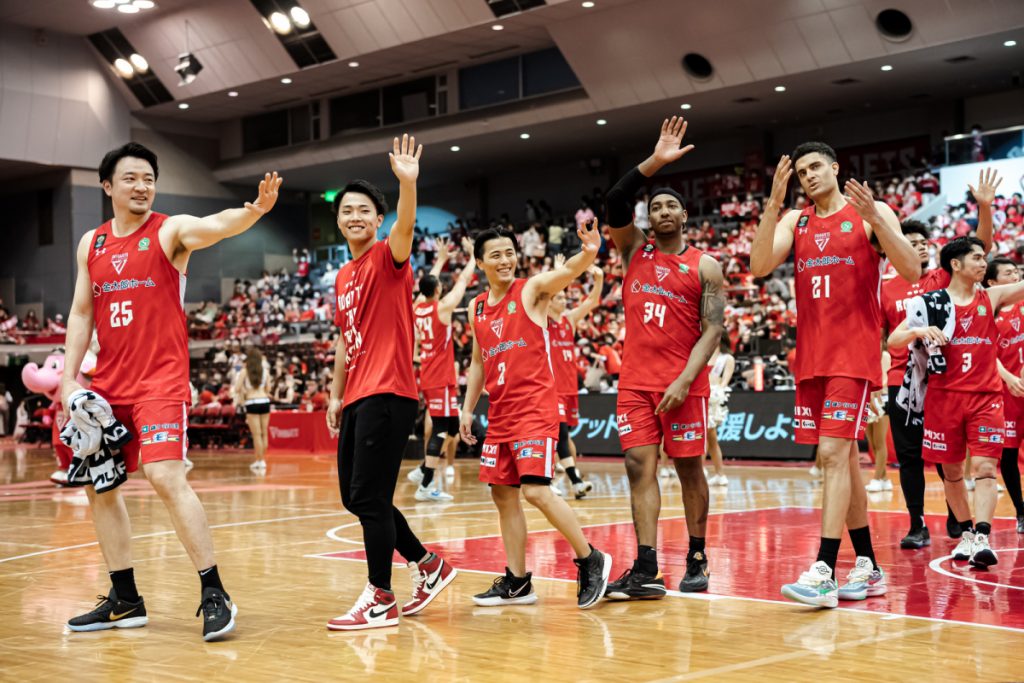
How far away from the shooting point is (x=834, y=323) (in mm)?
6445

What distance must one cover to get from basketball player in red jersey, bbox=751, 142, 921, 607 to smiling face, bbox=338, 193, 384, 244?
207 cm

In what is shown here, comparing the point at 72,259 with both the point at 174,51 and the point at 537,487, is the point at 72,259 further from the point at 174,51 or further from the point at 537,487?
the point at 537,487

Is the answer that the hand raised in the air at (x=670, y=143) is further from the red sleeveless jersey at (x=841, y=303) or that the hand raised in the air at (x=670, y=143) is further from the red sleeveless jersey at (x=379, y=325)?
the red sleeveless jersey at (x=379, y=325)

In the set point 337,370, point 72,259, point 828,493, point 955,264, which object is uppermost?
point 72,259

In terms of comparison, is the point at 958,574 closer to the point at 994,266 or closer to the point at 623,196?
the point at 994,266

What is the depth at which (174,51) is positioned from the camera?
33.2 meters

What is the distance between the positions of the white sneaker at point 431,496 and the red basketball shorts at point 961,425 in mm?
6101

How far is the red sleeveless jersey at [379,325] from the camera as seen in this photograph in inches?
240

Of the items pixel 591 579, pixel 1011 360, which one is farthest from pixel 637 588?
pixel 1011 360

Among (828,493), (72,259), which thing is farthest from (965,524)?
(72,259)

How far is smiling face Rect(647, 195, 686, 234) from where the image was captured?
6.80 metres

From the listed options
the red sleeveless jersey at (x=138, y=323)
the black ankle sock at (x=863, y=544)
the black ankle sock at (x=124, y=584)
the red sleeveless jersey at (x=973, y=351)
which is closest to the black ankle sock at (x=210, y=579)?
the black ankle sock at (x=124, y=584)

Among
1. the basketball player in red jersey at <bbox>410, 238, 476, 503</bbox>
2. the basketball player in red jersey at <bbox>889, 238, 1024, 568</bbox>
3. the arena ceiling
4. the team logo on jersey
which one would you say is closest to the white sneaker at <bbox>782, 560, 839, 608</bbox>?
the basketball player in red jersey at <bbox>889, 238, 1024, 568</bbox>

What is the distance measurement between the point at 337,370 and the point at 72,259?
105 ft
